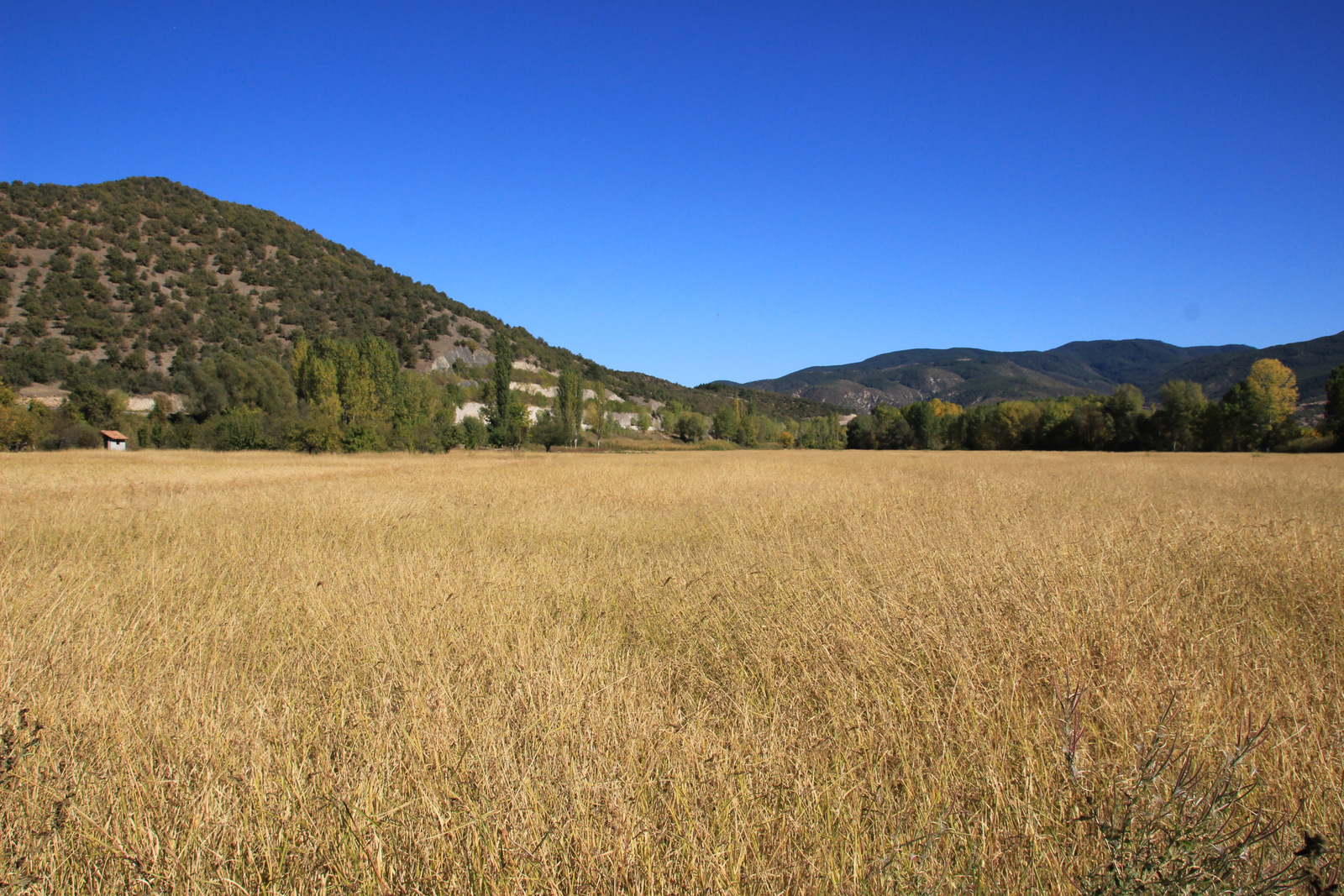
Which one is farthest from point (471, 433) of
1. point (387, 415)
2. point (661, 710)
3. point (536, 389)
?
point (661, 710)

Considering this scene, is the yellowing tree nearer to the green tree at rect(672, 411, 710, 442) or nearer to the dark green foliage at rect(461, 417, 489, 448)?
the dark green foliage at rect(461, 417, 489, 448)

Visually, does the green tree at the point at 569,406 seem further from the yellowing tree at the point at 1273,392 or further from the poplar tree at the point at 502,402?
the yellowing tree at the point at 1273,392

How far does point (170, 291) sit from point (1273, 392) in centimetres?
13057

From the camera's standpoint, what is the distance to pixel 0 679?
11.2ft

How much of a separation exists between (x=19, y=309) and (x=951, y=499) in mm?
106280

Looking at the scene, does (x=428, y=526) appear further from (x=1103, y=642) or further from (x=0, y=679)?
(x=1103, y=642)

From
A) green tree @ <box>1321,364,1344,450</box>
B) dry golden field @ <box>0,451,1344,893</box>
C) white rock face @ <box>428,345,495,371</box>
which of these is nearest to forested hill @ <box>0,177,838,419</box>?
white rock face @ <box>428,345,495,371</box>

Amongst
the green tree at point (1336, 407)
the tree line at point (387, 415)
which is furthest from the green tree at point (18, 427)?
the green tree at point (1336, 407)

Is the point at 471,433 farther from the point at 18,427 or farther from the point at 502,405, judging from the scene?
the point at 18,427

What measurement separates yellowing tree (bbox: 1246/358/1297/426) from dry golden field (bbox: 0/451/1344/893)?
216 ft

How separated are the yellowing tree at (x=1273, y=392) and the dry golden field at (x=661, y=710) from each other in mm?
65785

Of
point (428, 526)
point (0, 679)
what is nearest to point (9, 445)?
point (428, 526)

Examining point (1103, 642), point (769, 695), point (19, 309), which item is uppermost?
point (19, 309)

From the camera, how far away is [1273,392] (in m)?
53.7
